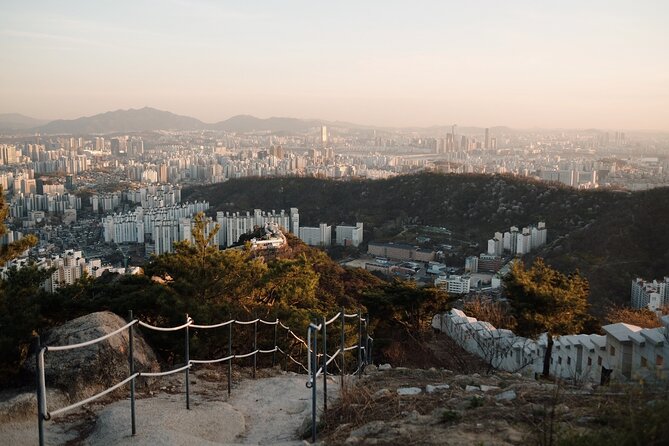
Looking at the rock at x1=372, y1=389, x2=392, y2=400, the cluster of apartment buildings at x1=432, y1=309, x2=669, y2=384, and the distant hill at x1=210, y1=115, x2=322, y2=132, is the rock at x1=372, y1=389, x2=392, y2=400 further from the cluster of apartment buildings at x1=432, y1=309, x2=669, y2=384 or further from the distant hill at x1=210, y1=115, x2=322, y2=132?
the distant hill at x1=210, y1=115, x2=322, y2=132

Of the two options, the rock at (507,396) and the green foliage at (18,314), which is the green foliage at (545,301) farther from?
the green foliage at (18,314)

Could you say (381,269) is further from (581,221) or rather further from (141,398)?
(141,398)

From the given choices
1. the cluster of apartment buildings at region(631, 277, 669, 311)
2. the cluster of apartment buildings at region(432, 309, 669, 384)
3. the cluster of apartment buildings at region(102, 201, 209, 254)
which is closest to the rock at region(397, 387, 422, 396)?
the cluster of apartment buildings at region(432, 309, 669, 384)

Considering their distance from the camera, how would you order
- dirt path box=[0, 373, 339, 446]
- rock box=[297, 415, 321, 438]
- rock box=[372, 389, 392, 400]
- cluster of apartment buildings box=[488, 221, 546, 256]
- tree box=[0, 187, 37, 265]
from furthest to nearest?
cluster of apartment buildings box=[488, 221, 546, 256] → tree box=[0, 187, 37, 265] → rock box=[372, 389, 392, 400] → rock box=[297, 415, 321, 438] → dirt path box=[0, 373, 339, 446]

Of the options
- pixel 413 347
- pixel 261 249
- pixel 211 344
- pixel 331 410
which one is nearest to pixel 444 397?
pixel 331 410

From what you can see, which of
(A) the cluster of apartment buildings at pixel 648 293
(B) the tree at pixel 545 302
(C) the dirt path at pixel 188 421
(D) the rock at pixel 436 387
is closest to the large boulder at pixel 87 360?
(C) the dirt path at pixel 188 421

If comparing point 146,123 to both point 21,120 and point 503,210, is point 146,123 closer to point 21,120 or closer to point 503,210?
point 21,120
